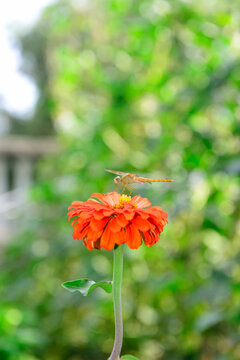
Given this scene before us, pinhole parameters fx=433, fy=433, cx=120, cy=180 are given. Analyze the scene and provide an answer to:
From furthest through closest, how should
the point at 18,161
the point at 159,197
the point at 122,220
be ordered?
the point at 18,161 < the point at 159,197 < the point at 122,220

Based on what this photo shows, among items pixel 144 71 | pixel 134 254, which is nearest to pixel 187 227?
pixel 134 254

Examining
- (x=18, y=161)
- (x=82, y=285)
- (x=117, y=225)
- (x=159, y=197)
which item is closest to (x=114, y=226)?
(x=117, y=225)

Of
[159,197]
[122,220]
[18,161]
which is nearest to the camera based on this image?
[122,220]

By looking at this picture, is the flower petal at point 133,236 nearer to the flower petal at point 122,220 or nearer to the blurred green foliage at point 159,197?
the flower petal at point 122,220

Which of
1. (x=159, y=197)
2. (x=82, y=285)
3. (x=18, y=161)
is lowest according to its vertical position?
(x=82, y=285)

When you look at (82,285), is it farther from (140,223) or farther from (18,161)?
(18,161)

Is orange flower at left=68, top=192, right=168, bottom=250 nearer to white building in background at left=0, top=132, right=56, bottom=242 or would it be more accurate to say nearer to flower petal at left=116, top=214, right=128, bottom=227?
flower petal at left=116, top=214, right=128, bottom=227

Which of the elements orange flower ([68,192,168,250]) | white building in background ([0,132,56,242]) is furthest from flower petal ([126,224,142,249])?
white building in background ([0,132,56,242])

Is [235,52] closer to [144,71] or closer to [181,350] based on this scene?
[144,71]

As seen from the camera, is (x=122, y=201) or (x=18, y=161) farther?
(x=18, y=161)
